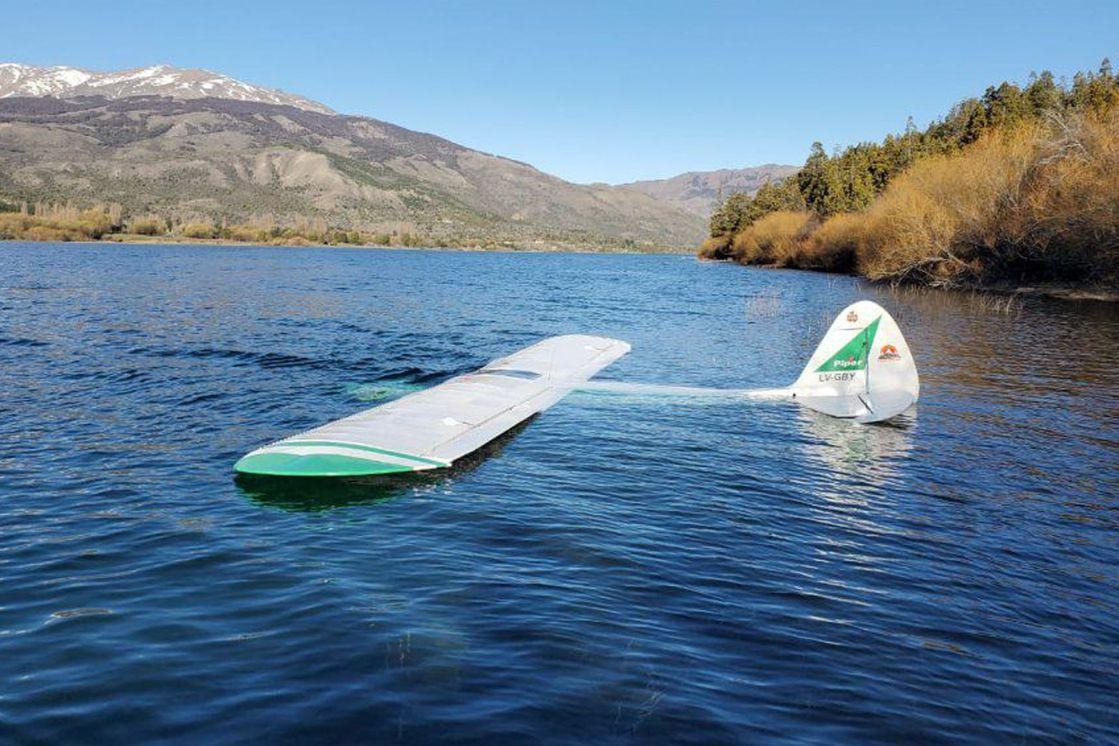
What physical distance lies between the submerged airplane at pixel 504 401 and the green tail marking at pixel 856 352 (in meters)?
0.02

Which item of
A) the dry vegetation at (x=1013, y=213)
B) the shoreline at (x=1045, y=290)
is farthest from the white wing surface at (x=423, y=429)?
the shoreline at (x=1045, y=290)

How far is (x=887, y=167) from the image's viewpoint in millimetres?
117938

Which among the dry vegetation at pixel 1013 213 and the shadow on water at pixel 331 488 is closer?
the shadow on water at pixel 331 488

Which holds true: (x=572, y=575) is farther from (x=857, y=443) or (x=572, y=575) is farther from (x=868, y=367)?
(x=868, y=367)

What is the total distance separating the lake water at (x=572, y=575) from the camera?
20.6 feet

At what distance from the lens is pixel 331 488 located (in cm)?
1224

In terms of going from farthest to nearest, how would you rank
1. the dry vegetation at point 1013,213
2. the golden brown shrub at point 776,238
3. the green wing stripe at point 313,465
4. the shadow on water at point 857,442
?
the golden brown shrub at point 776,238 → the dry vegetation at point 1013,213 → the shadow on water at point 857,442 → the green wing stripe at point 313,465

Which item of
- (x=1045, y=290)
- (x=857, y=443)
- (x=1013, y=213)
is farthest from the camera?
(x=1045, y=290)

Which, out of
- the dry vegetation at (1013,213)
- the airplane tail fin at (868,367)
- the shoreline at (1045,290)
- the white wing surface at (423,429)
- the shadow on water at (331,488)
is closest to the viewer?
the shadow on water at (331,488)

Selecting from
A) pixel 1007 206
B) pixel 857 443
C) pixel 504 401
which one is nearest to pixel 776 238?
pixel 1007 206

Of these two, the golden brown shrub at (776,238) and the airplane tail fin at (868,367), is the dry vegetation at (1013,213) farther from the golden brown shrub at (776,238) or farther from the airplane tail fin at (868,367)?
the airplane tail fin at (868,367)

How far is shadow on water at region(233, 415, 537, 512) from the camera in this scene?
11.6 m

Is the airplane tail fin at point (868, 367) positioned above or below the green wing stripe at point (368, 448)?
above

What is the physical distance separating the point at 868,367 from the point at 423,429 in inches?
448
